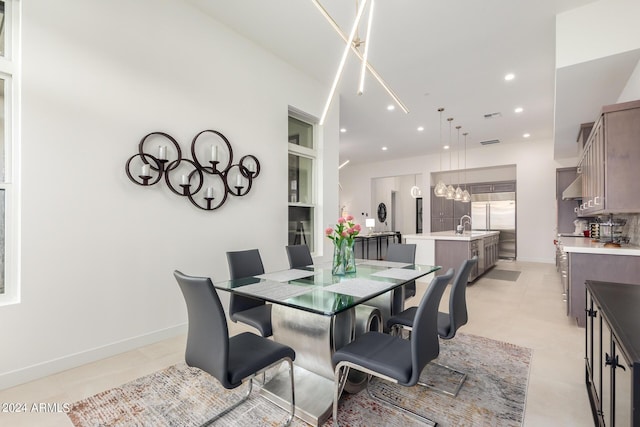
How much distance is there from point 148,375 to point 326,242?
300 cm

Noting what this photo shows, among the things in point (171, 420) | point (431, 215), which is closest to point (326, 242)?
point (171, 420)

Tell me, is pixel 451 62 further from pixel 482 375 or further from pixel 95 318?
pixel 95 318

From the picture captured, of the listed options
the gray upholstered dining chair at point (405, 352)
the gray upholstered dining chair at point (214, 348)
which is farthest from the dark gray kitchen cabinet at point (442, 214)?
the gray upholstered dining chair at point (214, 348)

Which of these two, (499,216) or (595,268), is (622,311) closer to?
(595,268)

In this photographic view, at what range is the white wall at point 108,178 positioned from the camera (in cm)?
Answer: 225

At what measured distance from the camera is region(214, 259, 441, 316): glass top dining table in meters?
1.71

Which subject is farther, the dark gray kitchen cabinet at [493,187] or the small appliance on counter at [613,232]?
the dark gray kitchen cabinet at [493,187]

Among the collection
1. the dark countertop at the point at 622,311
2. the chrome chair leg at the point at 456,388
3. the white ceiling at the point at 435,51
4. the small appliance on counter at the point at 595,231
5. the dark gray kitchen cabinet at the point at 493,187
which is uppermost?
the white ceiling at the point at 435,51

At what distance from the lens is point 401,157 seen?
32.8ft

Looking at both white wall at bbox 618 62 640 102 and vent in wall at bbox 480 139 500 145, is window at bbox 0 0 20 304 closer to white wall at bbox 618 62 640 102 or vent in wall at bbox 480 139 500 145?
white wall at bbox 618 62 640 102

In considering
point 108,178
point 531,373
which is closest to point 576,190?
point 531,373

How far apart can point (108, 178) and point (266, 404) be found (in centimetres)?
223

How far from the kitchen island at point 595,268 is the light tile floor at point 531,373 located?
303mm

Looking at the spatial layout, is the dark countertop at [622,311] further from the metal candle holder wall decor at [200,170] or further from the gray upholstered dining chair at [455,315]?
Answer: the metal candle holder wall decor at [200,170]
